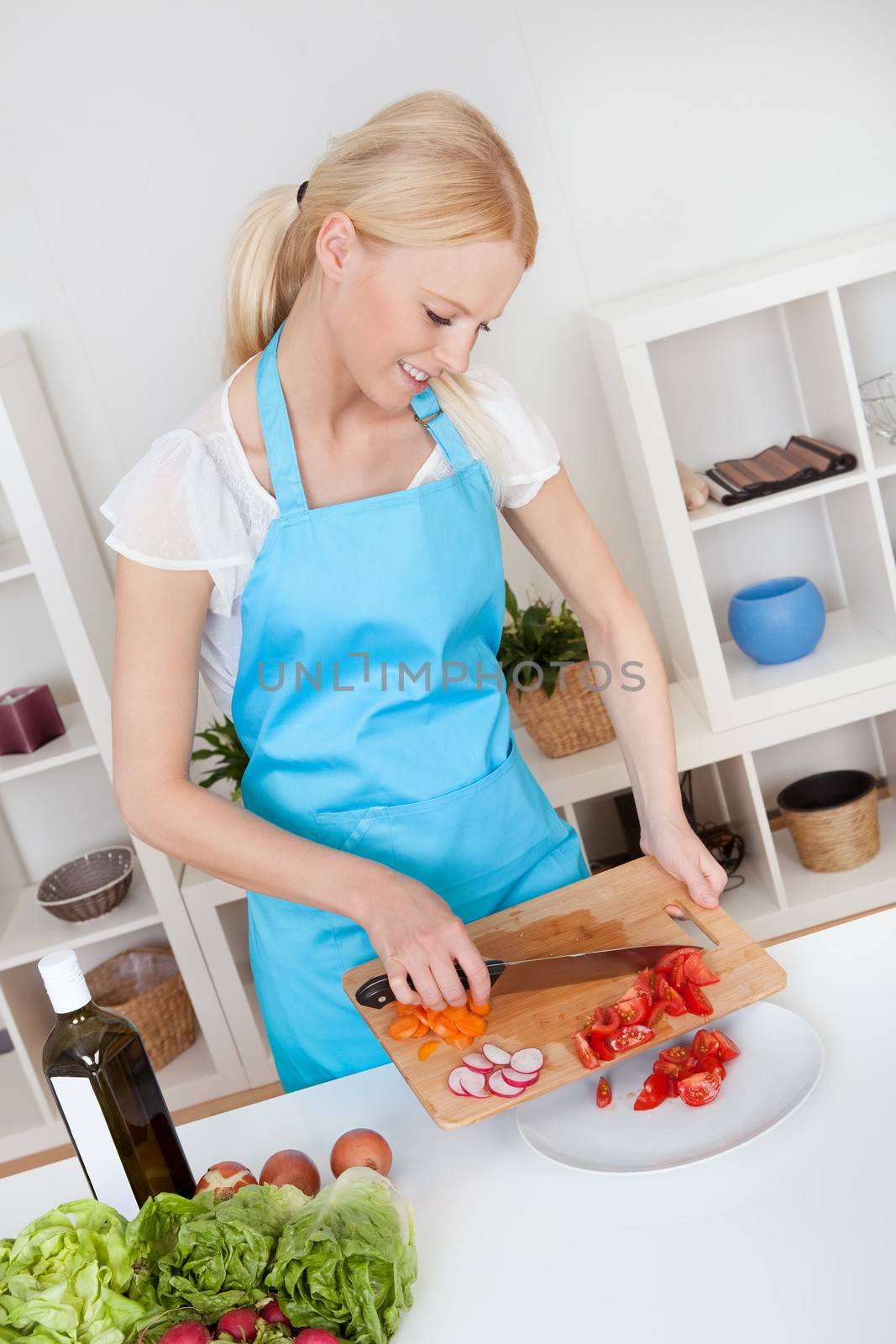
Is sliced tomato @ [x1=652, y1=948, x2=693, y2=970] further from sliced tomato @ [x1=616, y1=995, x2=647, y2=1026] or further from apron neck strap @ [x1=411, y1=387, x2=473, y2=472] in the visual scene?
apron neck strap @ [x1=411, y1=387, x2=473, y2=472]

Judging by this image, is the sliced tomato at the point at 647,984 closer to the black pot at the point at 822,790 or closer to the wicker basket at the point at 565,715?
the wicker basket at the point at 565,715

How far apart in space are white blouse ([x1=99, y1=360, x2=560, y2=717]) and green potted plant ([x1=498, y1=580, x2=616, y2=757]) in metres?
1.23

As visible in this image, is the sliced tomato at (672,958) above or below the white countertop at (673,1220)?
above

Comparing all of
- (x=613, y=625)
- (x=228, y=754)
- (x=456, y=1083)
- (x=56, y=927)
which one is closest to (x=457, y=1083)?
(x=456, y=1083)

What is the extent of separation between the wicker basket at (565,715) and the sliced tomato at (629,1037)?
158cm

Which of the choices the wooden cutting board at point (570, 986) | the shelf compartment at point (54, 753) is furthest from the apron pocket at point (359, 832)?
the shelf compartment at point (54, 753)

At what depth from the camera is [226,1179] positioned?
1069 millimetres

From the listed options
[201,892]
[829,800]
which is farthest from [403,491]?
[829,800]

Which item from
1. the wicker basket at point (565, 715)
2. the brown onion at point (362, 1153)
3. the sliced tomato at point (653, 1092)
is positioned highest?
the brown onion at point (362, 1153)

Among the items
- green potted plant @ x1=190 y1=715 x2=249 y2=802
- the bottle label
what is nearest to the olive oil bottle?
the bottle label

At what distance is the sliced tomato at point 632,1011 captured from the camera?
1.19m

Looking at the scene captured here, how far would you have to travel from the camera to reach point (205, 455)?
1.40 meters

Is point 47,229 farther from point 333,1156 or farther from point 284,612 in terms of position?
point 333,1156

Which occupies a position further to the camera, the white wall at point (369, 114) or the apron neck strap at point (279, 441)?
the white wall at point (369, 114)
